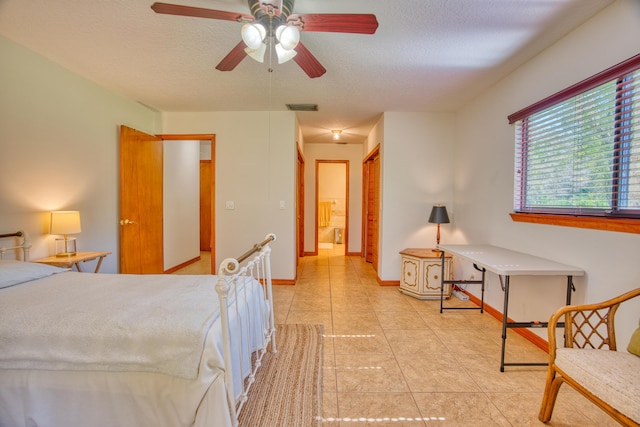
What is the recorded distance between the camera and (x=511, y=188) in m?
2.76

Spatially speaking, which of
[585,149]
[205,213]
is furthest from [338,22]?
[205,213]

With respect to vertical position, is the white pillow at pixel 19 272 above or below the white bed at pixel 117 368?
above

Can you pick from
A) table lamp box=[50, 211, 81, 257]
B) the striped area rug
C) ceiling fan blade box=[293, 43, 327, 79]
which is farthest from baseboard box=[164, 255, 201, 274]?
ceiling fan blade box=[293, 43, 327, 79]

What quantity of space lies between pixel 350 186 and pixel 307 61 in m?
4.28

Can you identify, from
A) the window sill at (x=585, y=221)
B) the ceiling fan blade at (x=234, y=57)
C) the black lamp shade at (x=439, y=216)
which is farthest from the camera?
the black lamp shade at (x=439, y=216)

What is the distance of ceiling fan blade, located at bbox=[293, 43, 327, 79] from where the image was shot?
74.6 inches

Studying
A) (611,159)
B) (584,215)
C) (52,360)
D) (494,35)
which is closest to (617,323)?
(584,215)

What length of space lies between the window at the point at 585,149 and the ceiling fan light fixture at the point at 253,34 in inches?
86.5

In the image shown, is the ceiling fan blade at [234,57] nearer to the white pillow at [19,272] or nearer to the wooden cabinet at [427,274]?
the white pillow at [19,272]

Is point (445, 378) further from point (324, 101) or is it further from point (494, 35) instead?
point (324, 101)

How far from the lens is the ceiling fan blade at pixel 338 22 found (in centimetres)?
151

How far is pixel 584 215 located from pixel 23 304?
3568mm

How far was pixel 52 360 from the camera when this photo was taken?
1277 mm

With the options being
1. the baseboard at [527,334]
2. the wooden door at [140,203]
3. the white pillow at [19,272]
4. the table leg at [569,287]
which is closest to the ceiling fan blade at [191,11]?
the white pillow at [19,272]
